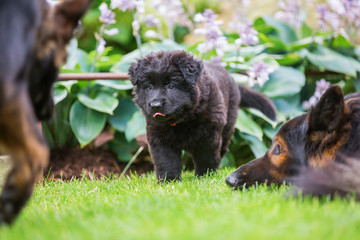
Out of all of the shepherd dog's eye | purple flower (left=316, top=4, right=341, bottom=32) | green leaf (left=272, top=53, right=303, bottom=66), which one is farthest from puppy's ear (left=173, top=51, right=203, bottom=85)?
purple flower (left=316, top=4, right=341, bottom=32)

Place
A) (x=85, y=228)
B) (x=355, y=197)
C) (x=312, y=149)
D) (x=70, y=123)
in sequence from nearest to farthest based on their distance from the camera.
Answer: (x=85, y=228) < (x=355, y=197) < (x=312, y=149) < (x=70, y=123)

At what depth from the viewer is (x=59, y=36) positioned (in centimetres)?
200

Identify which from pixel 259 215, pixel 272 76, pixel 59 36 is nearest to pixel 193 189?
pixel 259 215

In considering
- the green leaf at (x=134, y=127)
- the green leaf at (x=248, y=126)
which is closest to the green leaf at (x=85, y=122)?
the green leaf at (x=134, y=127)

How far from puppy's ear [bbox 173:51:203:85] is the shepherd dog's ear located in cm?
140

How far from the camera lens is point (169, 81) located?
3.79 metres

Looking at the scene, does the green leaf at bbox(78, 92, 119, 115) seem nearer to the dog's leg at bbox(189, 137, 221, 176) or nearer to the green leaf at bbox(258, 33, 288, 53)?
the dog's leg at bbox(189, 137, 221, 176)

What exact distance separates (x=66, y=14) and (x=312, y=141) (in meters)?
1.63

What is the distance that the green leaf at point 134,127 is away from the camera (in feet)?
15.5

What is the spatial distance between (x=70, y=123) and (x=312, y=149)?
2983 millimetres

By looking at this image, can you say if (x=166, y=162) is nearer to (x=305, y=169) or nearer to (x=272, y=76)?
(x=305, y=169)

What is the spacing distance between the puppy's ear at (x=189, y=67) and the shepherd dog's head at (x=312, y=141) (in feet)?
3.52

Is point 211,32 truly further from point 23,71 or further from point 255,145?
point 23,71

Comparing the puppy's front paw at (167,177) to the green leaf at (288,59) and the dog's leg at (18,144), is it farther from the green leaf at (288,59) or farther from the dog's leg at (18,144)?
the green leaf at (288,59)
